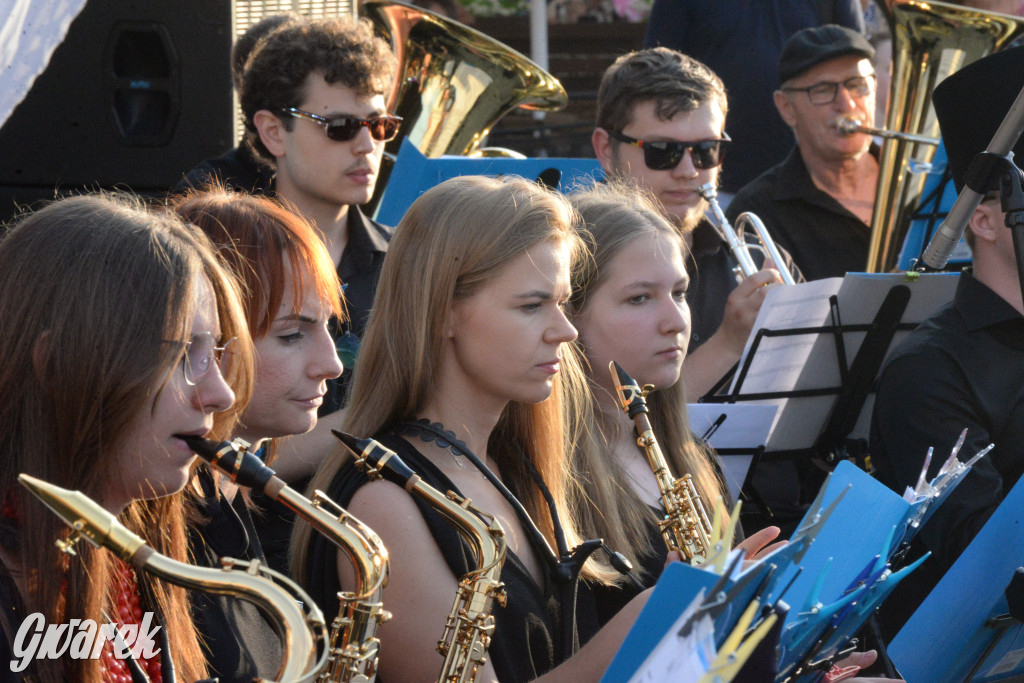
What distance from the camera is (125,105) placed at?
4254mm

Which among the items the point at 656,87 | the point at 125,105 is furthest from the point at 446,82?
the point at 125,105

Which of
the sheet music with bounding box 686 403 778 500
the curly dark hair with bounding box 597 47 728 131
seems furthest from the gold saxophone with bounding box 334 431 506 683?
the curly dark hair with bounding box 597 47 728 131

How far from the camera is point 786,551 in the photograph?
1.30 metres

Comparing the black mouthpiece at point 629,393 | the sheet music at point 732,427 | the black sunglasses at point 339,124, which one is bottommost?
the sheet music at point 732,427

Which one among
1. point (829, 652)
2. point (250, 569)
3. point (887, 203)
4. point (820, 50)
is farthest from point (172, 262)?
point (820, 50)

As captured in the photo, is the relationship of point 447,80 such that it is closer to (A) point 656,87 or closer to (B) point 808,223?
(A) point 656,87

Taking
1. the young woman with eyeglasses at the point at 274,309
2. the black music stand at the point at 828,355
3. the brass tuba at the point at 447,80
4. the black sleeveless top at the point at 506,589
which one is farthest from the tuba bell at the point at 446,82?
the black sleeveless top at the point at 506,589

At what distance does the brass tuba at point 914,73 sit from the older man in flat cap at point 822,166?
169 mm

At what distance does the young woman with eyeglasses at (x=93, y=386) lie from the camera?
5.04 ft

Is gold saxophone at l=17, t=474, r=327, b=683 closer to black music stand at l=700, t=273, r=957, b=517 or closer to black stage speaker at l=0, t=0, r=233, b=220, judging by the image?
black music stand at l=700, t=273, r=957, b=517

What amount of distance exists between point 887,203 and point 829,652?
121 inches

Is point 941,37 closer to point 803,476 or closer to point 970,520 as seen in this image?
point 803,476

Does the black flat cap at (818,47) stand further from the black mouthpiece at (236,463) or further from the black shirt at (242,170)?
the black mouthpiece at (236,463)

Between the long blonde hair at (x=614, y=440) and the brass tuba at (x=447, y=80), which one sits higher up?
the brass tuba at (x=447, y=80)
